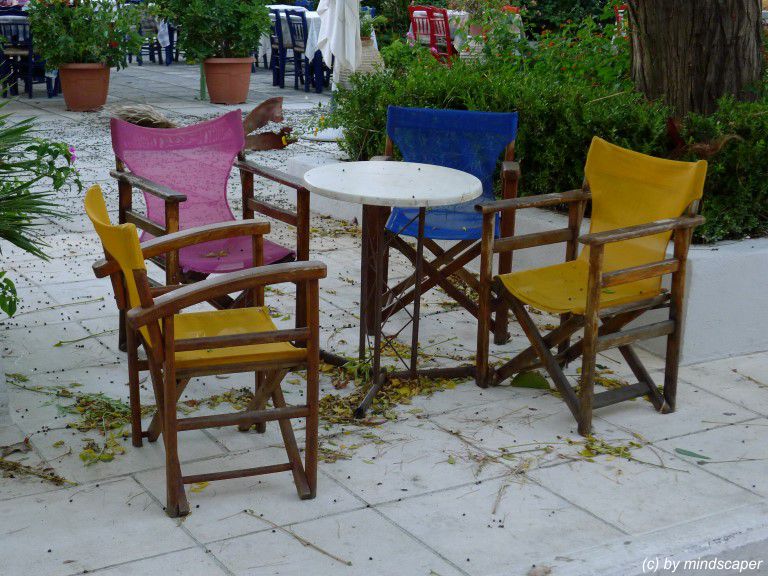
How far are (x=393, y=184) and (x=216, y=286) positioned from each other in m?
1.09

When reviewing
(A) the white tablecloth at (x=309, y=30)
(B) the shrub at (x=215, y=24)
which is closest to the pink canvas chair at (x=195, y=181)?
(B) the shrub at (x=215, y=24)

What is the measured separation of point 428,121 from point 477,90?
1.06 m

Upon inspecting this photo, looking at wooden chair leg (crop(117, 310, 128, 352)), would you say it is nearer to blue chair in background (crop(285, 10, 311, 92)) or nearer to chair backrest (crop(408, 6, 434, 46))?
chair backrest (crop(408, 6, 434, 46))

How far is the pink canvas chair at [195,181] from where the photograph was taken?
4.00 m

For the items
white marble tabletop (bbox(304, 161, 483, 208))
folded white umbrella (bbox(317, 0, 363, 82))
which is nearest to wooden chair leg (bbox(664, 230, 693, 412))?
white marble tabletop (bbox(304, 161, 483, 208))

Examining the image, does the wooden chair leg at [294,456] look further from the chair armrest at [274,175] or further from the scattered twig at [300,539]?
the chair armrest at [274,175]

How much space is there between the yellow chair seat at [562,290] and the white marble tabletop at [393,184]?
15.4 inches

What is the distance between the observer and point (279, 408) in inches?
122

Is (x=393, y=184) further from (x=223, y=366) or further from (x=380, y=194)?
(x=223, y=366)

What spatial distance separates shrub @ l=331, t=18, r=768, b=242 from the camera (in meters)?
4.52

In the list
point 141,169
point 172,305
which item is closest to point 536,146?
point 141,169

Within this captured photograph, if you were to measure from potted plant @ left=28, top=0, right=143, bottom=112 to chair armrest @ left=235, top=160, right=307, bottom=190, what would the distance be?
6.88 meters

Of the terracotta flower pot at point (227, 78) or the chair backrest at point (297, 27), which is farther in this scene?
the chair backrest at point (297, 27)

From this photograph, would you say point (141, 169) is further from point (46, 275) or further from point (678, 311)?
point (678, 311)
